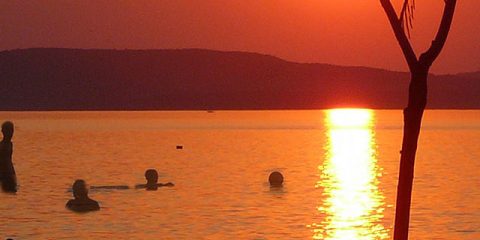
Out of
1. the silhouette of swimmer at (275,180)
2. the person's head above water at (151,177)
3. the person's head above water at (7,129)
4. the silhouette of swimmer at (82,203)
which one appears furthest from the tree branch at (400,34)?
the silhouette of swimmer at (275,180)

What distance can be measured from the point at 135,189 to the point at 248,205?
39.4 ft

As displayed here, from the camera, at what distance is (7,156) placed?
108 ft

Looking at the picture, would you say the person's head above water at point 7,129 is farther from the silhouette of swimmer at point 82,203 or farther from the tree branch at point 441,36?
the tree branch at point 441,36

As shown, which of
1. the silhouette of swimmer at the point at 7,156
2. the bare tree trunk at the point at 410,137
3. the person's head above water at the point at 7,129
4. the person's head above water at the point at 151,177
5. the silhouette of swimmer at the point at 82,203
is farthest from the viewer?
the person's head above water at the point at 151,177

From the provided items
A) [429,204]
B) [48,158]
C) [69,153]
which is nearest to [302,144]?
[69,153]

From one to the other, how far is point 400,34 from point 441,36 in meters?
0.52

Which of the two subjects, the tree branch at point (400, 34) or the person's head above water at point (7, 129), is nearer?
the tree branch at point (400, 34)

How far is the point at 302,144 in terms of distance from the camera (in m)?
134

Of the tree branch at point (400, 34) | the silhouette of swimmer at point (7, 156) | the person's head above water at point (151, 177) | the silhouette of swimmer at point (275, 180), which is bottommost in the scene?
the tree branch at point (400, 34)

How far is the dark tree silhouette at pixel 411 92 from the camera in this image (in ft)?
47.6

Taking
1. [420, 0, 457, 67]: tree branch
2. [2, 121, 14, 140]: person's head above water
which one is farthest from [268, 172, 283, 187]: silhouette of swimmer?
[420, 0, 457, 67]: tree branch

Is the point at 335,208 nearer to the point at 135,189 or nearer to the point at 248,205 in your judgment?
the point at 248,205

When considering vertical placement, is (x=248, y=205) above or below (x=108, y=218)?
above

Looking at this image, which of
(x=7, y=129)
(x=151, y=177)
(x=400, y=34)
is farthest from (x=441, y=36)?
(x=151, y=177)
